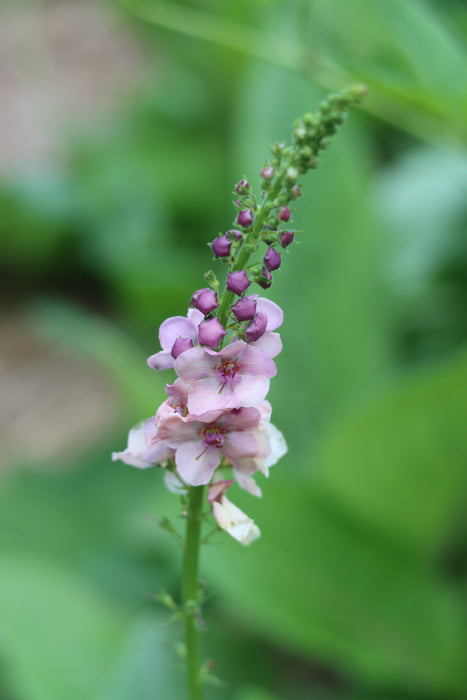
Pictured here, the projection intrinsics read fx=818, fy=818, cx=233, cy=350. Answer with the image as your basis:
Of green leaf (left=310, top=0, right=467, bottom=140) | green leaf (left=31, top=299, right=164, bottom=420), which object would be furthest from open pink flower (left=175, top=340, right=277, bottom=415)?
green leaf (left=31, top=299, right=164, bottom=420)

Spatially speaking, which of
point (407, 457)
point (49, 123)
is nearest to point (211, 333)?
point (407, 457)

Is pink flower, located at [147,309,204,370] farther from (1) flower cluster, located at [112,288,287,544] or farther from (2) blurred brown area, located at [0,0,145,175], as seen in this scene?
(2) blurred brown area, located at [0,0,145,175]

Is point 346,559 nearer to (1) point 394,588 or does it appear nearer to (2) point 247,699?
(1) point 394,588

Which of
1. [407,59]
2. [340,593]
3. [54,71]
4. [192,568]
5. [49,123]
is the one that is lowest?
[192,568]

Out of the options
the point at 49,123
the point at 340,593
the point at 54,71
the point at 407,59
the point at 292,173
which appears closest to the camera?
the point at 292,173

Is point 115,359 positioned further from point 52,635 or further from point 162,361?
point 162,361

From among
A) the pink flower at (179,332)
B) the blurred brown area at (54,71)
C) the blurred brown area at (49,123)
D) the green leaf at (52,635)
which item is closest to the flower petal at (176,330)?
the pink flower at (179,332)
